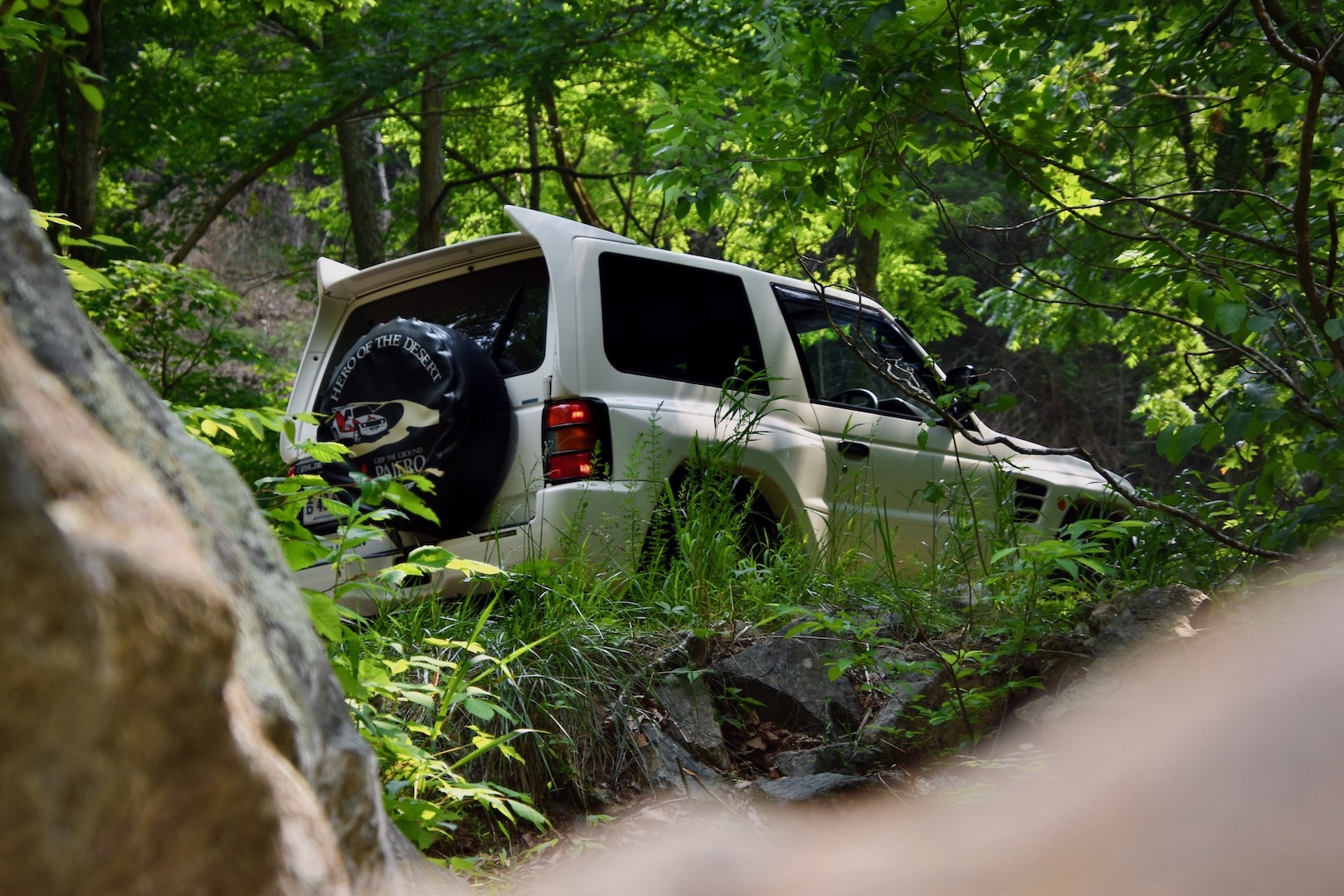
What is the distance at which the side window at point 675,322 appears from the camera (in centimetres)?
470

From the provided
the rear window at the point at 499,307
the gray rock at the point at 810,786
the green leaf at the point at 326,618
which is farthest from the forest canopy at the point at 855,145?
the gray rock at the point at 810,786

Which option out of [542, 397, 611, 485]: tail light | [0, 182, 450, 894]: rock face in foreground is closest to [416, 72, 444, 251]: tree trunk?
[542, 397, 611, 485]: tail light

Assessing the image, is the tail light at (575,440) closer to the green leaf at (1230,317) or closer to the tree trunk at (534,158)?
the green leaf at (1230,317)

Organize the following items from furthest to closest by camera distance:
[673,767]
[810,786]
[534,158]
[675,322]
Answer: [534,158], [675,322], [673,767], [810,786]

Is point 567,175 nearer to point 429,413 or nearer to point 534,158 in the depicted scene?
point 534,158

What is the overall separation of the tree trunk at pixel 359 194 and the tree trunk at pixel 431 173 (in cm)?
54

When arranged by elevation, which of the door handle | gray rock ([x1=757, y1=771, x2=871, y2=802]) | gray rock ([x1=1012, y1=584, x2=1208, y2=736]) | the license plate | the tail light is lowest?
gray rock ([x1=757, y1=771, x2=871, y2=802])

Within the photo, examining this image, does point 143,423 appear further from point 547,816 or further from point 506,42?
point 506,42

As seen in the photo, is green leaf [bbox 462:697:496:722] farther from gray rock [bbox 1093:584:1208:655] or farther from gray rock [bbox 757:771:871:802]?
gray rock [bbox 1093:584:1208:655]

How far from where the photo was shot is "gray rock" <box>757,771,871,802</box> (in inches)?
125

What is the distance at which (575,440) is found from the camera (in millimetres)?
4355

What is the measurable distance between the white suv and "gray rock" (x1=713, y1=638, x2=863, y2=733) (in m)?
0.73

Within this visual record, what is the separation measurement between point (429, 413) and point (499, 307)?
0.78m

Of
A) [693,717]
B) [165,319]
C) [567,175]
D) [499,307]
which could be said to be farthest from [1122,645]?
[567,175]
